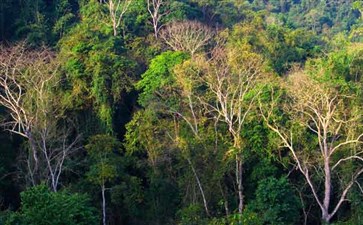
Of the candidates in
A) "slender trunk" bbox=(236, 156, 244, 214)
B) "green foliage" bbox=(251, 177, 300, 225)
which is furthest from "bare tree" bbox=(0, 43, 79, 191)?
"green foliage" bbox=(251, 177, 300, 225)

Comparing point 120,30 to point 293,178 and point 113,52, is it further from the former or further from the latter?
point 293,178

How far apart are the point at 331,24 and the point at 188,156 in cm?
3887

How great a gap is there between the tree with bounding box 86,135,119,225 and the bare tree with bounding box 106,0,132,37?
28.1ft

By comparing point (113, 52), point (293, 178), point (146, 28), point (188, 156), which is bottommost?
point (293, 178)

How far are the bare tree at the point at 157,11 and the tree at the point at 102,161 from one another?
9.61 meters

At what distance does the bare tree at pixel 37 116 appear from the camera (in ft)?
56.2

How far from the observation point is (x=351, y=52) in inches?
879

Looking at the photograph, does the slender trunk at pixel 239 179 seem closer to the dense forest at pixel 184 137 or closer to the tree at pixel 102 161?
the dense forest at pixel 184 137

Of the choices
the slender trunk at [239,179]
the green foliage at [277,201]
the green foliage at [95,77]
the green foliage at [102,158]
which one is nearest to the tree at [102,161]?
the green foliage at [102,158]

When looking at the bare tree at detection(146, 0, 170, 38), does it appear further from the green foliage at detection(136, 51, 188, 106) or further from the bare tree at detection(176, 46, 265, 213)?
the bare tree at detection(176, 46, 265, 213)

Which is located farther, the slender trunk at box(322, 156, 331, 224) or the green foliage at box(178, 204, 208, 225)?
the slender trunk at box(322, 156, 331, 224)

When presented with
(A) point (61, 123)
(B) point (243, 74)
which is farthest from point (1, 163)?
(B) point (243, 74)

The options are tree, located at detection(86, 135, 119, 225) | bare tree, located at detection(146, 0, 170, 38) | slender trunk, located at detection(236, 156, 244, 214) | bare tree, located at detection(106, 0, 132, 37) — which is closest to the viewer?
tree, located at detection(86, 135, 119, 225)

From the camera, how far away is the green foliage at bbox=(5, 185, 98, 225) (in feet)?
40.6
